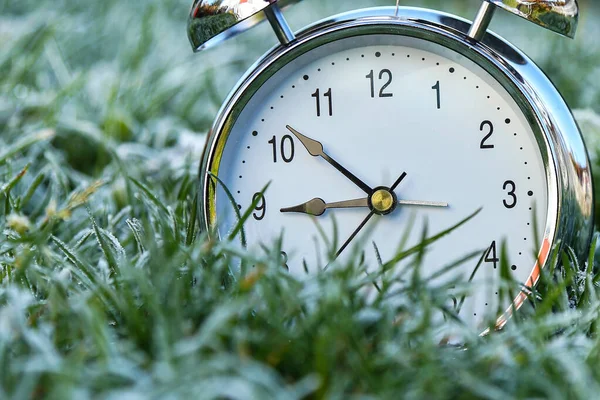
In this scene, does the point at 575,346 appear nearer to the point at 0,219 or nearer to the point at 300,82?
the point at 300,82

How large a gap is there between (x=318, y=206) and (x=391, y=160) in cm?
14

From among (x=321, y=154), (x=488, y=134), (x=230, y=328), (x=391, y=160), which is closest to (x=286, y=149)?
(x=321, y=154)

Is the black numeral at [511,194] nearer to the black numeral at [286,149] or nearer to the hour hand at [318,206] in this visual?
the hour hand at [318,206]

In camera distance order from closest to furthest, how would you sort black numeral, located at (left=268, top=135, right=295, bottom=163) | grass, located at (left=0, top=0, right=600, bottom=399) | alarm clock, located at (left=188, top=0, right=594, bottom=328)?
1. grass, located at (left=0, top=0, right=600, bottom=399)
2. alarm clock, located at (left=188, top=0, right=594, bottom=328)
3. black numeral, located at (left=268, top=135, right=295, bottom=163)

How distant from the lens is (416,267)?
3.20ft

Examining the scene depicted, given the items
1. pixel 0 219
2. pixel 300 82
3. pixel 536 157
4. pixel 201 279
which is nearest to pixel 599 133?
pixel 536 157

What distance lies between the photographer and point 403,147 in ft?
4.01

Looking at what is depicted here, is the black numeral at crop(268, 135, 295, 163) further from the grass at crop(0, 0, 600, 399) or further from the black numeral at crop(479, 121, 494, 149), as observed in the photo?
the black numeral at crop(479, 121, 494, 149)

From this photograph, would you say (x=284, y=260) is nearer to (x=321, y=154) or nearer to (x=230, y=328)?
(x=321, y=154)

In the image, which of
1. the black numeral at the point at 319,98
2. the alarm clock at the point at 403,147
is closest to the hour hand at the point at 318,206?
the alarm clock at the point at 403,147

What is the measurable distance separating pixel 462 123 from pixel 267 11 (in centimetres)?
38

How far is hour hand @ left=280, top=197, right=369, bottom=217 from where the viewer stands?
48.3 inches

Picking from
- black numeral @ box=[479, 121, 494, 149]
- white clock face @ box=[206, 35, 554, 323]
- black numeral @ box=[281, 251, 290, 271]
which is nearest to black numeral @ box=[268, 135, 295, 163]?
white clock face @ box=[206, 35, 554, 323]

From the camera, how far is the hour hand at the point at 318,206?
1228 mm
